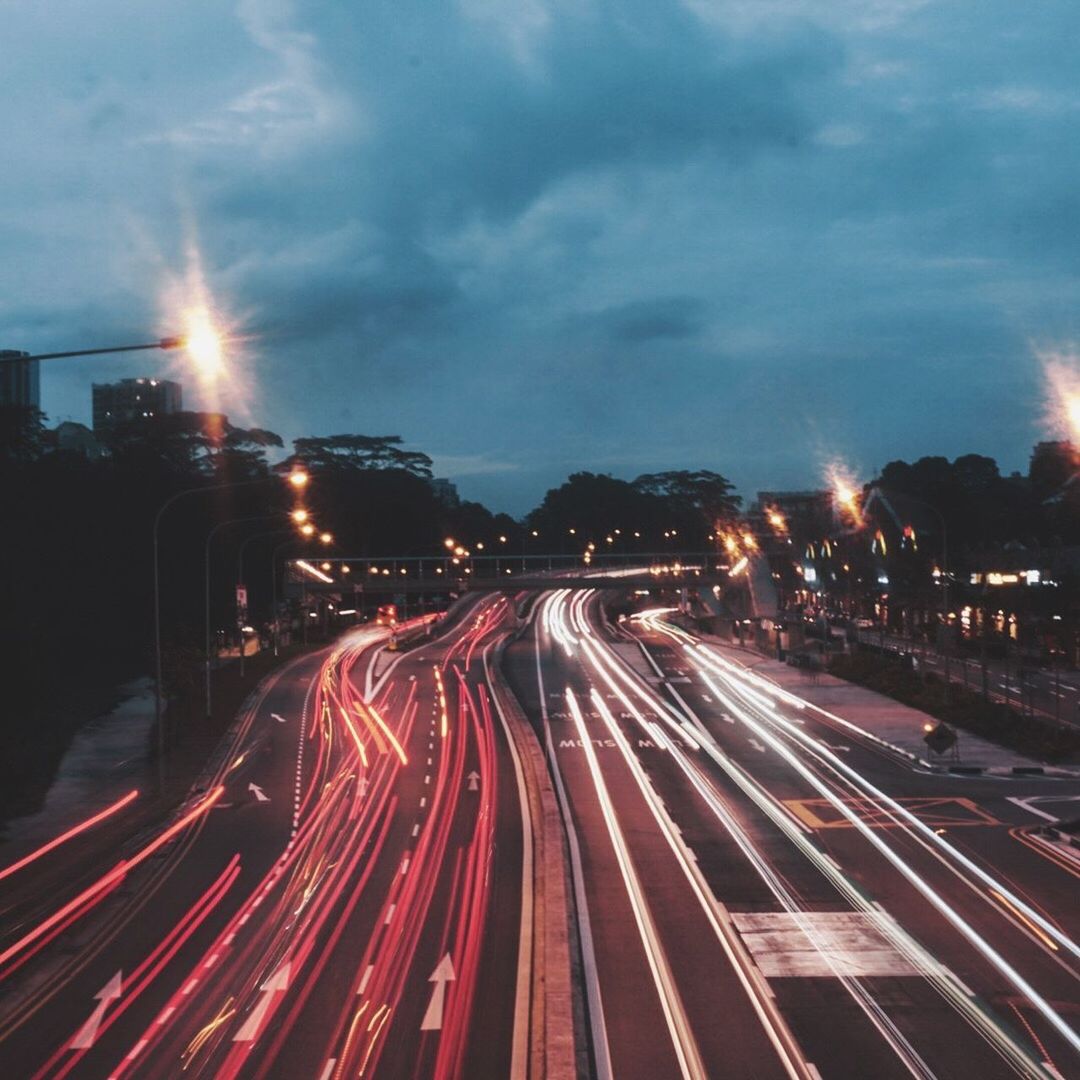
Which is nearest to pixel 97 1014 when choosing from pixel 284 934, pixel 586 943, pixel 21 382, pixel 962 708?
pixel 284 934

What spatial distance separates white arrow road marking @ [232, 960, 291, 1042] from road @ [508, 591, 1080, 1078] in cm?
326

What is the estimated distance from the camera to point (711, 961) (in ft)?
49.2

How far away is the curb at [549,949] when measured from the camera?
1139 cm

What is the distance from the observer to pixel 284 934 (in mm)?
16703

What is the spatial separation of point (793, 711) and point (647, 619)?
80.1 meters

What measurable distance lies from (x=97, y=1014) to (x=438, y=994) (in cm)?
347

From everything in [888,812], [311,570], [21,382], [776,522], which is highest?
[21,382]

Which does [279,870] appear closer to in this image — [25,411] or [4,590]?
[4,590]

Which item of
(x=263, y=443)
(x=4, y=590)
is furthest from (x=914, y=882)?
(x=263, y=443)

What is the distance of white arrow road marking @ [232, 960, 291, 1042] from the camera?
1239 cm

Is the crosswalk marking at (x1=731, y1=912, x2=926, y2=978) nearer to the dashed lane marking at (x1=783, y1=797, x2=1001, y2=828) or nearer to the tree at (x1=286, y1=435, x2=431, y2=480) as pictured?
the dashed lane marking at (x1=783, y1=797, x2=1001, y2=828)

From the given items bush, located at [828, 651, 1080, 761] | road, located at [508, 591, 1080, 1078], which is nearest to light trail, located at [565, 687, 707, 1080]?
road, located at [508, 591, 1080, 1078]

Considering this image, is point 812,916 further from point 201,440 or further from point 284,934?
point 201,440

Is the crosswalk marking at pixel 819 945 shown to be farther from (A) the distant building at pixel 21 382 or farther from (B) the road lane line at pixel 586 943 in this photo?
(A) the distant building at pixel 21 382
